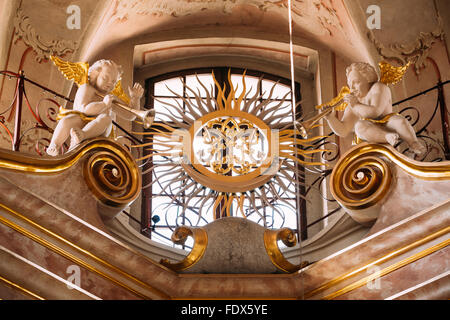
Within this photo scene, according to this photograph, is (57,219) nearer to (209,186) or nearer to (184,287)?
(184,287)

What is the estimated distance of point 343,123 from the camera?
6.52 meters

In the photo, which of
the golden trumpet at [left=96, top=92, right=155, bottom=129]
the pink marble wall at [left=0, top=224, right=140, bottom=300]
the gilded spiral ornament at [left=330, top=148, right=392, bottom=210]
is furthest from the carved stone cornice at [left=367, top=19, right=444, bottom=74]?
the pink marble wall at [left=0, top=224, right=140, bottom=300]

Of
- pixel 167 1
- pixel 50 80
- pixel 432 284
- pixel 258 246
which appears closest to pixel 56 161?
pixel 258 246

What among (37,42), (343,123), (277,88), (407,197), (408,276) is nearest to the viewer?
(408,276)

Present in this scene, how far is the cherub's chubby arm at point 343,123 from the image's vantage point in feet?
21.3

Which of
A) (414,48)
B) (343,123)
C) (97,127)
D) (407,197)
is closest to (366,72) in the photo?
(343,123)

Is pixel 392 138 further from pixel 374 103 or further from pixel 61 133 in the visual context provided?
pixel 61 133

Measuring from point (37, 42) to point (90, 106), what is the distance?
9.68ft

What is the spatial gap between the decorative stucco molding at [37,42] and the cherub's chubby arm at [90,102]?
263 centimetres

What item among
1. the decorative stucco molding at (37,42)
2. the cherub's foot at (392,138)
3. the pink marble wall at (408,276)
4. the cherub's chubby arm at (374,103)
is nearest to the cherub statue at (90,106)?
the cherub's chubby arm at (374,103)

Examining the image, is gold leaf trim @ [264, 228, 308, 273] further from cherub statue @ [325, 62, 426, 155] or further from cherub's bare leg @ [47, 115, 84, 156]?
cherub's bare leg @ [47, 115, 84, 156]

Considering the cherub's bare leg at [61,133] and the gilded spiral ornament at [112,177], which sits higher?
the cherub's bare leg at [61,133]

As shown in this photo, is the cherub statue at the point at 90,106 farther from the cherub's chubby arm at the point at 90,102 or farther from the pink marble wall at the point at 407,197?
the pink marble wall at the point at 407,197
